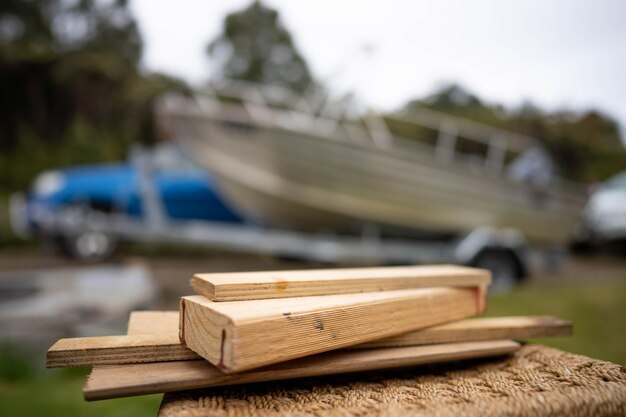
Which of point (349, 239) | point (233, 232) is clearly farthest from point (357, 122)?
point (233, 232)

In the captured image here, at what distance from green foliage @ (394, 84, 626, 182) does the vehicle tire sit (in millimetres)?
1685

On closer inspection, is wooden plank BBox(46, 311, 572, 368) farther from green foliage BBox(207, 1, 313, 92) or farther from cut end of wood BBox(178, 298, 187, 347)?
green foliage BBox(207, 1, 313, 92)

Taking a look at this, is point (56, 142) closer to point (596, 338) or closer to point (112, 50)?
point (112, 50)

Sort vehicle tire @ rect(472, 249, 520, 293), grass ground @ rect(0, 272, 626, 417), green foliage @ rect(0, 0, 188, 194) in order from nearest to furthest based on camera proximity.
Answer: grass ground @ rect(0, 272, 626, 417) < vehicle tire @ rect(472, 249, 520, 293) < green foliage @ rect(0, 0, 188, 194)

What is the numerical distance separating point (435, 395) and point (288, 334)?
0.25 meters

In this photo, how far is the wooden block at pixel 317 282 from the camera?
696 mm

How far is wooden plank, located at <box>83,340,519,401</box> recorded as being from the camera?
617 millimetres

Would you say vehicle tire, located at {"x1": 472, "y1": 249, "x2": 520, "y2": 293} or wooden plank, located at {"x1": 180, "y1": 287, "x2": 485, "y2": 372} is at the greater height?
wooden plank, located at {"x1": 180, "y1": 287, "x2": 485, "y2": 372}

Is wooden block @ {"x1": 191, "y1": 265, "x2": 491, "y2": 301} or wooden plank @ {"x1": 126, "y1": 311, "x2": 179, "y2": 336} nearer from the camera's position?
wooden block @ {"x1": 191, "y1": 265, "x2": 491, "y2": 301}

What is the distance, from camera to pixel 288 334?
24.4 inches

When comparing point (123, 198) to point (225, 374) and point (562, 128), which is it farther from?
point (562, 128)

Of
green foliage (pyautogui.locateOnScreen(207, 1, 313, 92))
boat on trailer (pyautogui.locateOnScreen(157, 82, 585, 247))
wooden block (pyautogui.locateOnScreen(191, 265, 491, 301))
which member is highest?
green foliage (pyautogui.locateOnScreen(207, 1, 313, 92))

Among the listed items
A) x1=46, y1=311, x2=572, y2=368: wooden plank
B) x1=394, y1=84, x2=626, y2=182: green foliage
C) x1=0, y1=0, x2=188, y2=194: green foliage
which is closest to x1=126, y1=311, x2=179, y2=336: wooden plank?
x1=46, y1=311, x2=572, y2=368: wooden plank

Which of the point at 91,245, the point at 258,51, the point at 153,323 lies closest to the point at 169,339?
the point at 153,323
